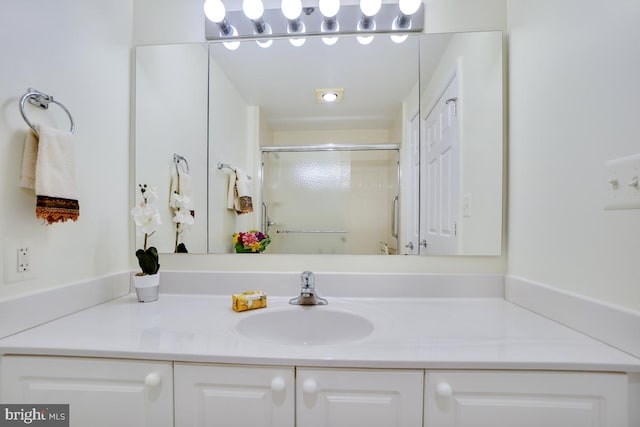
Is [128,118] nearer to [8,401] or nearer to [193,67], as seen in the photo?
[193,67]

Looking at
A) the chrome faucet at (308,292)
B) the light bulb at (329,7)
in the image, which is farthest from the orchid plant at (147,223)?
the light bulb at (329,7)

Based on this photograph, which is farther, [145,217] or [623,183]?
[145,217]

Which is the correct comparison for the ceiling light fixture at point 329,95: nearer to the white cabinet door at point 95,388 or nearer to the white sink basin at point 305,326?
the white sink basin at point 305,326

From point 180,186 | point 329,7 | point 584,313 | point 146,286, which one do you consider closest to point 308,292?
point 146,286

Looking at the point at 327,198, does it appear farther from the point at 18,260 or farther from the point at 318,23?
the point at 18,260

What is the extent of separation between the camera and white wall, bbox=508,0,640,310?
2.20 ft

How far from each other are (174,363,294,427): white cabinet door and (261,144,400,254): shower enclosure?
0.61 metres

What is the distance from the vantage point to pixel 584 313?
2.56ft

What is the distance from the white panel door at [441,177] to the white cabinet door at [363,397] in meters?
0.64

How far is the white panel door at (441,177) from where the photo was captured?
1169 mm

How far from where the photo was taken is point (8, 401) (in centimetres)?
71

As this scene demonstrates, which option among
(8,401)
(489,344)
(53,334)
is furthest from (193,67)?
(489,344)

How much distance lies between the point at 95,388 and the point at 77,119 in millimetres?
851

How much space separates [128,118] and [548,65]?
1.60 metres
